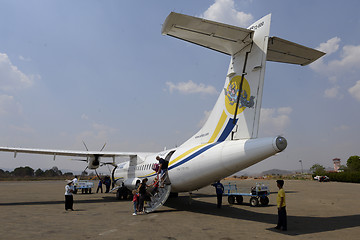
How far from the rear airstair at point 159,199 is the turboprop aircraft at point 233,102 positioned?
0.20m

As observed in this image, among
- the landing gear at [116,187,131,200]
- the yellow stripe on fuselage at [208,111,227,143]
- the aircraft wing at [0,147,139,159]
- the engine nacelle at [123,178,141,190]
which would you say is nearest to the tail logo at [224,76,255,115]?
the yellow stripe on fuselage at [208,111,227,143]

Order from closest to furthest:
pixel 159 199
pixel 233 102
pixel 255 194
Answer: pixel 233 102 < pixel 159 199 < pixel 255 194

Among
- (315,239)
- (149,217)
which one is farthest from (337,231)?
(149,217)

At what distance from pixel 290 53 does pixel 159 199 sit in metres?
7.93

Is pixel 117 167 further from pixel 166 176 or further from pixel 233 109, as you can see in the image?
pixel 233 109

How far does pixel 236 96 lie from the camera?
29.9ft

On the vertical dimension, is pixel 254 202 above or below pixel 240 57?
below

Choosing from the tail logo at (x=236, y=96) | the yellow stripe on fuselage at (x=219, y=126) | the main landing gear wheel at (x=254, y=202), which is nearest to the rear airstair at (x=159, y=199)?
the yellow stripe on fuselage at (x=219, y=126)

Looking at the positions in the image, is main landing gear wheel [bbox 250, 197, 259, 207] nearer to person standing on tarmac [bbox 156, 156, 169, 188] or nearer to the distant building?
person standing on tarmac [bbox 156, 156, 169, 188]

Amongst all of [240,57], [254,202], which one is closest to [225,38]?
[240,57]

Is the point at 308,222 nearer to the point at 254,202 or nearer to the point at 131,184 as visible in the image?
the point at 254,202

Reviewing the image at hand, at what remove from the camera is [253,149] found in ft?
24.2

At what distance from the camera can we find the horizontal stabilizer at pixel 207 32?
23.1 ft

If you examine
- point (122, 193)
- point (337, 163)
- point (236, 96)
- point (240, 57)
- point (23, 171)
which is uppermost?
point (240, 57)
